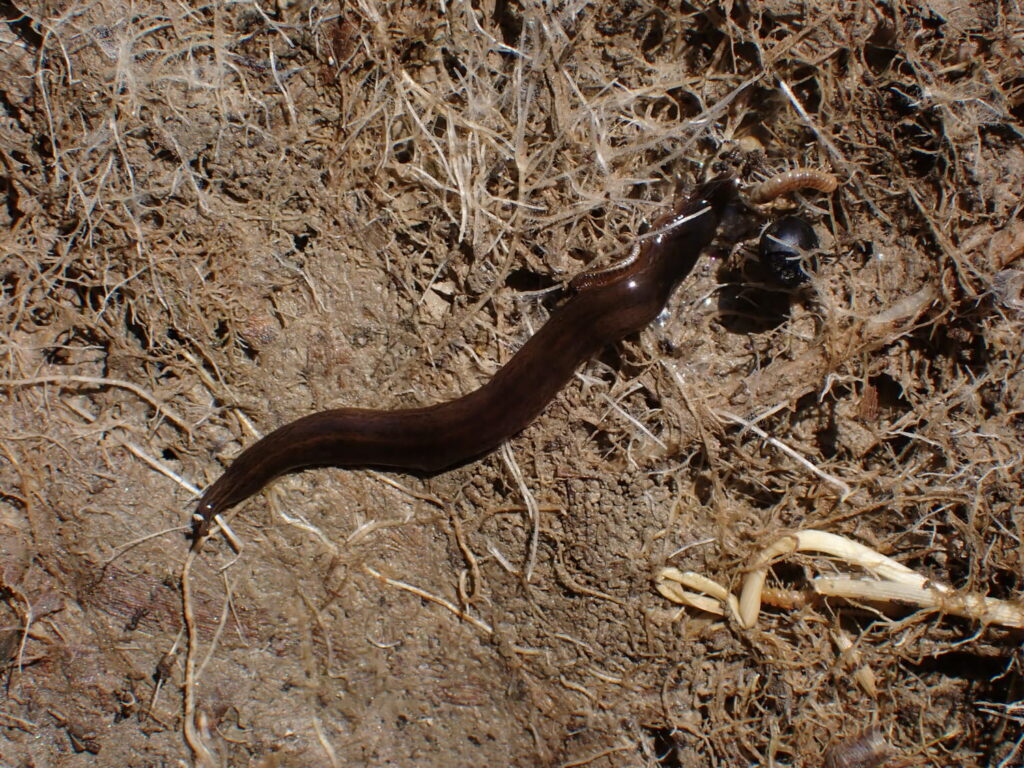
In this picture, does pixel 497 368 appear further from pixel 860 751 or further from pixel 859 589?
pixel 860 751

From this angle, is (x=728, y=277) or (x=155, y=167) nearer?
(x=155, y=167)

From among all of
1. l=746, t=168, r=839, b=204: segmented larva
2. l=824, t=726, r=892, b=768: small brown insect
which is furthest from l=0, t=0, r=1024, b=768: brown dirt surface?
l=746, t=168, r=839, b=204: segmented larva

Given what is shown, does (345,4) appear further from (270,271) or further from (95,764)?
(95,764)

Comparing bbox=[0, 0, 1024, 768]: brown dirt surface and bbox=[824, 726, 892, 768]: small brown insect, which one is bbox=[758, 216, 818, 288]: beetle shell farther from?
bbox=[824, 726, 892, 768]: small brown insect

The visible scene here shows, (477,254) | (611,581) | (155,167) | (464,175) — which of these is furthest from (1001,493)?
(155,167)

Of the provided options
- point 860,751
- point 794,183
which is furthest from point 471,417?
point 860,751

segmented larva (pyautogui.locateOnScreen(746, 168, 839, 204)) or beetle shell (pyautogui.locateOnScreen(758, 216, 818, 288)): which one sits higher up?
segmented larva (pyautogui.locateOnScreen(746, 168, 839, 204))

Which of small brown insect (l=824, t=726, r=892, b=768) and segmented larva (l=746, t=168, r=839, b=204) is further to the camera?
small brown insect (l=824, t=726, r=892, b=768)
